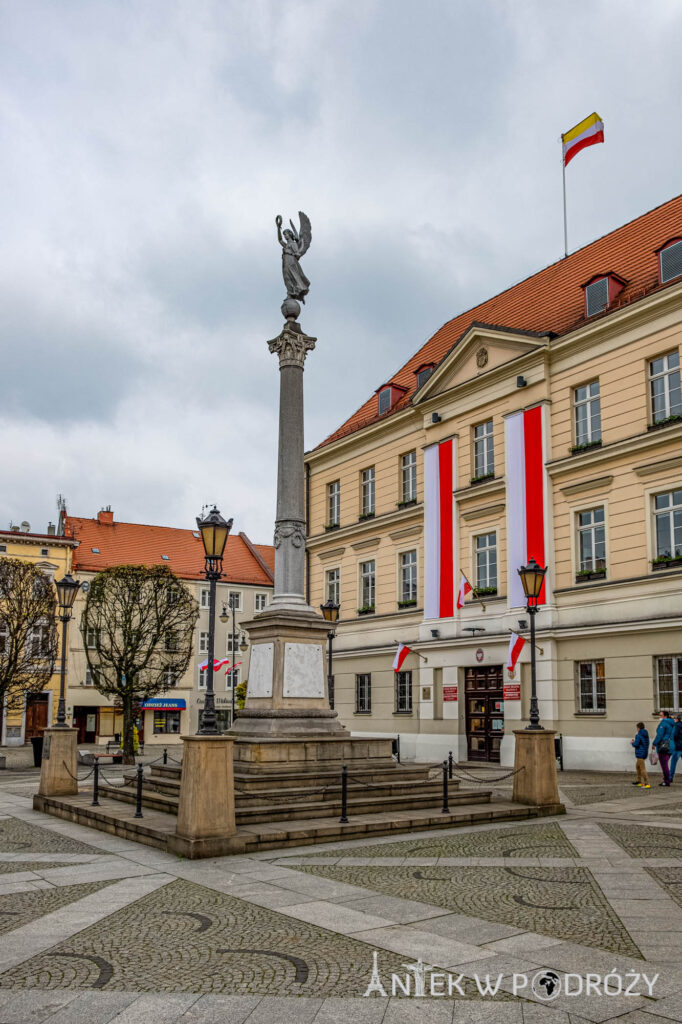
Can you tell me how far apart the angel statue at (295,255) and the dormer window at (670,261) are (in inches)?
403

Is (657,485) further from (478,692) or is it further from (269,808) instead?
(269,808)

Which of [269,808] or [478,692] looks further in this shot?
[478,692]

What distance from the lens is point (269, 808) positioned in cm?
1285

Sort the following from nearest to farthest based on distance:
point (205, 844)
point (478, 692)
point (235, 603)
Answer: point (205, 844) → point (478, 692) → point (235, 603)

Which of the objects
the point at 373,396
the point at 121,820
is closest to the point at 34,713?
the point at 373,396

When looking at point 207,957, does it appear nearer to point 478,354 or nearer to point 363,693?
point 478,354

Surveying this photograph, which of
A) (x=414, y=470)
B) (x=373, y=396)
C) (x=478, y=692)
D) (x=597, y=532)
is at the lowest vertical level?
(x=478, y=692)

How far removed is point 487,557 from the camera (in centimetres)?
2833

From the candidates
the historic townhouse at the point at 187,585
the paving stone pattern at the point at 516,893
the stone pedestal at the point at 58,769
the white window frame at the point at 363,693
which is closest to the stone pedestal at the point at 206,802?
the paving stone pattern at the point at 516,893

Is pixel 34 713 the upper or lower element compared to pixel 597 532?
lower

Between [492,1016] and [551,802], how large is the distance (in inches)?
397

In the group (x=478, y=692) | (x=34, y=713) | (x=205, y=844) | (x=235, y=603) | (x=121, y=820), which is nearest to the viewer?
(x=205, y=844)

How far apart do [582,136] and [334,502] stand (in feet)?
54.9

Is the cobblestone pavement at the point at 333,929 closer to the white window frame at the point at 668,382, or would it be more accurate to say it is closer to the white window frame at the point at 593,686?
the white window frame at the point at 593,686
